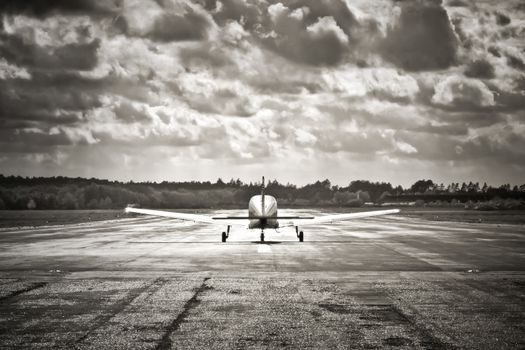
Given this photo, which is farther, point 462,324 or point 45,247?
point 45,247

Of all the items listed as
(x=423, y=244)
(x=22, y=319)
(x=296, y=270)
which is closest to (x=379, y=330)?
(x=22, y=319)

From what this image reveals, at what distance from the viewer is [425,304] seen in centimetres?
1155

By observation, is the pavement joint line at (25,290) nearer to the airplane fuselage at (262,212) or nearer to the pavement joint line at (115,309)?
the pavement joint line at (115,309)

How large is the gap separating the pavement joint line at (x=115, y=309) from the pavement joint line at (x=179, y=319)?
1399mm

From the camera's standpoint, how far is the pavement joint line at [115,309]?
894cm

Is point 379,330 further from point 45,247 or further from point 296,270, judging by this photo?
point 45,247

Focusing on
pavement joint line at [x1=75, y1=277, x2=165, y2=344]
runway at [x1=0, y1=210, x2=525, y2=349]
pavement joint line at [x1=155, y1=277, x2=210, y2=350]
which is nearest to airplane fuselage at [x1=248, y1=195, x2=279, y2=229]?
Answer: runway at [x1=0, y1=210, x2=525, y2=349]

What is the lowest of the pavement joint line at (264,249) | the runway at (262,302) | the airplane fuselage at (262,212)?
the pavement joint line at (264,249)

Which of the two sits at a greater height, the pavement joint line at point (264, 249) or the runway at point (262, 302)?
the runway at point (262, 302)

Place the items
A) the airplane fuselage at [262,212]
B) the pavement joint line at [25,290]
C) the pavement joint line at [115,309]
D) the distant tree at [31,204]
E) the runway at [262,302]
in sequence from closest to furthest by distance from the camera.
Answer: the runway at [262,302], the pavement joint line at [115,309], the pavement joint line at [25,290], the airplane fuselage at [262,212], the distant tree at [31,204]

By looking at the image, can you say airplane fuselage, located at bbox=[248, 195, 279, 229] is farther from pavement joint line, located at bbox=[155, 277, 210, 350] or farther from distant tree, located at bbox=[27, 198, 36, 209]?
distant tree, located at bbox=[27, 198, 36, 209]

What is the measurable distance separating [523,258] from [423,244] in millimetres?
7654

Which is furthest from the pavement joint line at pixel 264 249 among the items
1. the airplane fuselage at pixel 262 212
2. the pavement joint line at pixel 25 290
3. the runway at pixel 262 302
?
the pavement joint line at pixel 25 290

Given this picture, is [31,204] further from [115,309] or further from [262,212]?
[115,309]
